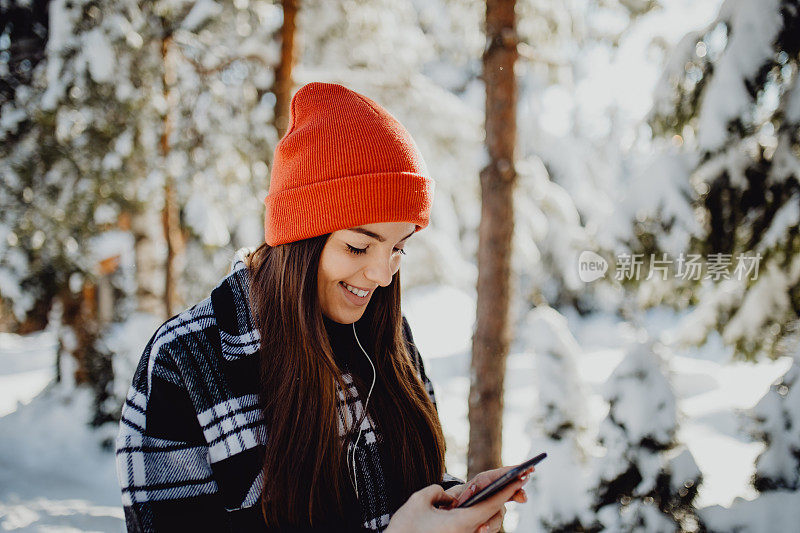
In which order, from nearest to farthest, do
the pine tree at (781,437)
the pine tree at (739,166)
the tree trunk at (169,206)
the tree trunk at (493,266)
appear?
1. the pine tree at (781,437)
2. the pine tree at (739,166)
3. the tree trunk at (493,266)
4. the tree trunk at (169,206)

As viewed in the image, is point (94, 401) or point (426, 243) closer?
point (94, 401)

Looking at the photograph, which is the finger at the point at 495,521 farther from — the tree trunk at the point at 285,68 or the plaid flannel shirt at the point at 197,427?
the tree trunk at the point at 285,68

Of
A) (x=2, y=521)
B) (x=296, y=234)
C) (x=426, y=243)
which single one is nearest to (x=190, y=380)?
(x=296, y=234)

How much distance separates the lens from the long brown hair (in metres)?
1.33

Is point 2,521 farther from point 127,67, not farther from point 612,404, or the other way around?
point 612,404

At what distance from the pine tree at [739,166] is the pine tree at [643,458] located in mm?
684

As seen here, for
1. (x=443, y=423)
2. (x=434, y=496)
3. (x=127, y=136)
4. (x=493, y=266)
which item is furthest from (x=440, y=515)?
(x=443, y=423)

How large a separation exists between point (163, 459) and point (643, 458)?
Answer: 3.09 metres

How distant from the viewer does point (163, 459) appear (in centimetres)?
119

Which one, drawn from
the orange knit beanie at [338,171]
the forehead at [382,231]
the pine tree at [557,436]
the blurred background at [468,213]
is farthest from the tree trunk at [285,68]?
the forehead at [382,231]

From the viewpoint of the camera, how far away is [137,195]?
18.6 ft

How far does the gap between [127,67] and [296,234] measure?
15.6 feet

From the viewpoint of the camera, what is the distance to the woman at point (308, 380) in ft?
4.01

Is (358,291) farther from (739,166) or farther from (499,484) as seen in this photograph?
(739,166)
